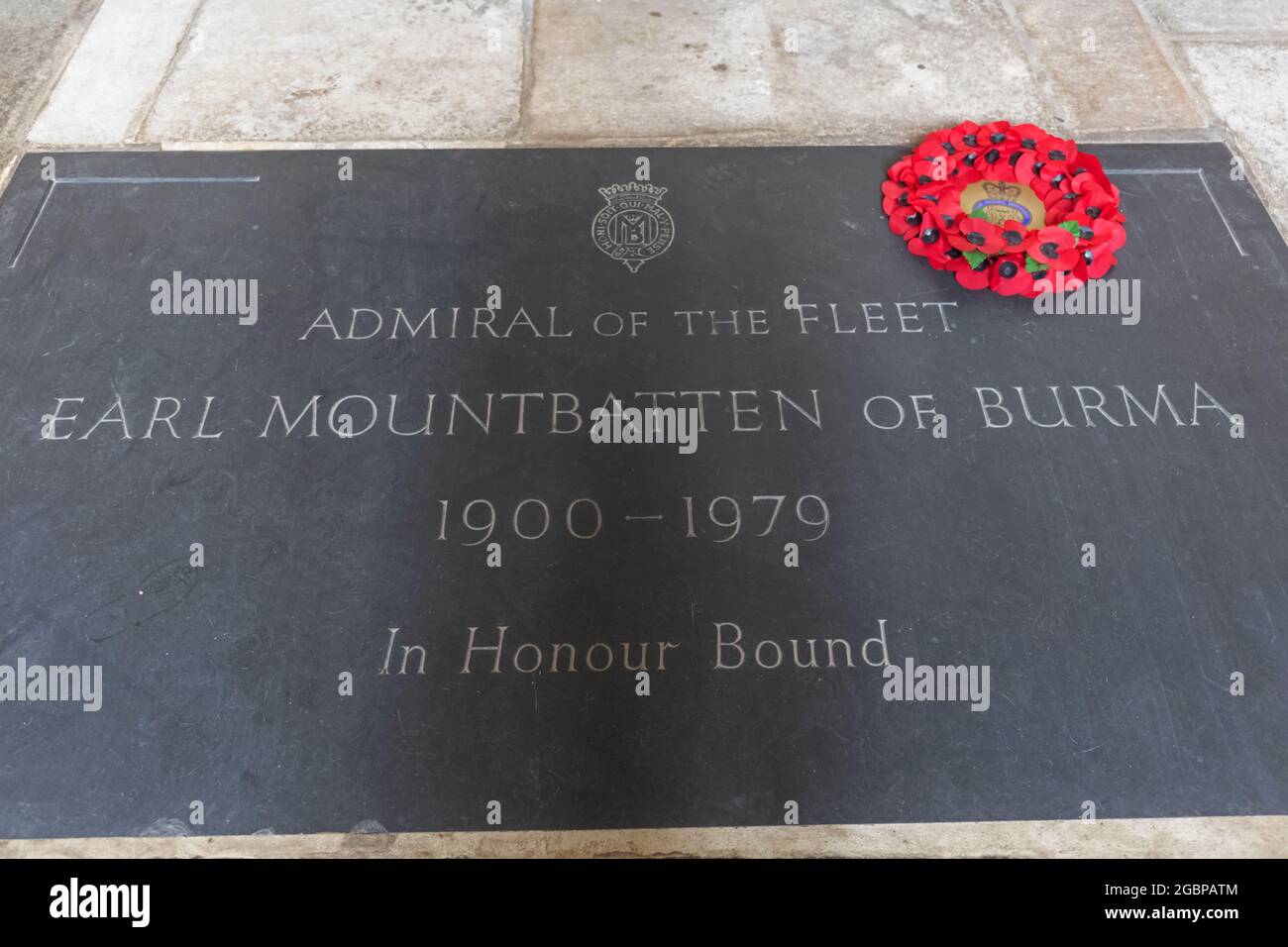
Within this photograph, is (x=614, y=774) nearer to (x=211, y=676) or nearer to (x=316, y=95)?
(x=211, y=676)

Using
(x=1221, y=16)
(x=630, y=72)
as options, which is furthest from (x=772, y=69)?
(x=1221, y=16)

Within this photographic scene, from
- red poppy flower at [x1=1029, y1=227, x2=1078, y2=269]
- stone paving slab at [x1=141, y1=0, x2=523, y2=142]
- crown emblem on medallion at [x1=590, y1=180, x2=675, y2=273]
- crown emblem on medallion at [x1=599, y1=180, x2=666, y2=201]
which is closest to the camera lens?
red poppy flower at [x1=1029, y1=227, x2=1078, y2=269]

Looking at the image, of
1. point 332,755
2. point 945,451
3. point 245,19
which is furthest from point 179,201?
point 945,451

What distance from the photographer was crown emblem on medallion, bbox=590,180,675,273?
11.7ft

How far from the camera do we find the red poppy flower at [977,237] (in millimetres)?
3420

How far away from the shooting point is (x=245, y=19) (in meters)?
4.47

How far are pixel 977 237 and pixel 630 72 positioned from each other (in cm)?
191

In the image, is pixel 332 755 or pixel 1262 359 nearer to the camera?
pixel 332 755

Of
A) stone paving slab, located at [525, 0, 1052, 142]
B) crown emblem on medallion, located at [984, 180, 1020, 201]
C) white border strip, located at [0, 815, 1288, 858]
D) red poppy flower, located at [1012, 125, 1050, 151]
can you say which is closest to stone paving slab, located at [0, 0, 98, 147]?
stone paving slab, located at [525, 0, 1052, 142]

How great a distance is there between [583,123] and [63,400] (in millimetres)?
2436

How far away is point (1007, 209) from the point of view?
3.54 meters

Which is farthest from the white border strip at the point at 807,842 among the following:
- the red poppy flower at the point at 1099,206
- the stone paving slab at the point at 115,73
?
the stone paving slab at the point at 115,73

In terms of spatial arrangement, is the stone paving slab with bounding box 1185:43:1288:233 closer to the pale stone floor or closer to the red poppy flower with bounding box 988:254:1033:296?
the pale stone floor
